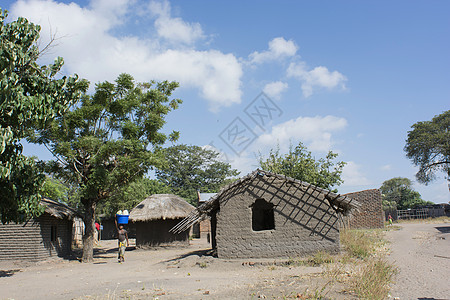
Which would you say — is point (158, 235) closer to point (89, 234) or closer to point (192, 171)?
point (89, 234)

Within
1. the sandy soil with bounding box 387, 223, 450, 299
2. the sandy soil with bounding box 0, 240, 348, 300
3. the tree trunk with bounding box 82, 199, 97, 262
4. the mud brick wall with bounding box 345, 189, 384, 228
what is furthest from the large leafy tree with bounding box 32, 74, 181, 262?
the mud brick wall with bounding box 345, 189, 384, 228

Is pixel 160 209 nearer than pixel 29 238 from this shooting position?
No

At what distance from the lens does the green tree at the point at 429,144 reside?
35347mm

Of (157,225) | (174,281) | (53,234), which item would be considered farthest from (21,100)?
(157,225)

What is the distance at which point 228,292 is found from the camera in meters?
7.57

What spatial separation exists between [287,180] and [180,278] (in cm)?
517

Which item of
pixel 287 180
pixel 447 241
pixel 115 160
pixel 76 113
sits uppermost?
→ pixel 76 113

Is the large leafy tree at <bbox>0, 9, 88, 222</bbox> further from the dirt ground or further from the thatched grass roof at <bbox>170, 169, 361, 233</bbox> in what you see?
the thatched grass roof at <bbox>170, 169, 361, 233</bbox>

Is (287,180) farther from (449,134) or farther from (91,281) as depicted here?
(449,134)

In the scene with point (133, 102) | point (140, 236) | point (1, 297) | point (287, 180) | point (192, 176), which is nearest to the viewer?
point (1, 297)

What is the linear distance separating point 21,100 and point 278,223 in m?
9.07

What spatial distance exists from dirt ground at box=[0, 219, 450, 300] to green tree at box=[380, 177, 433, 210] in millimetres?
43704

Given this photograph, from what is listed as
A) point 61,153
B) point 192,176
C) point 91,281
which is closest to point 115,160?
point 61,153

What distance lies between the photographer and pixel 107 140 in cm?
1656
